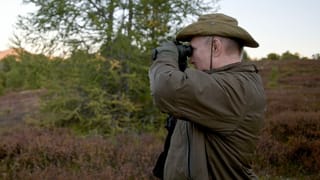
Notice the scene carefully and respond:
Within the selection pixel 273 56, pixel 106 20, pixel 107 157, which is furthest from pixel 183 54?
pixel 273 56

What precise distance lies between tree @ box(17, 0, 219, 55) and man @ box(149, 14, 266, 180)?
30.6ft

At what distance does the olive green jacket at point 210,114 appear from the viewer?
67.9 inches

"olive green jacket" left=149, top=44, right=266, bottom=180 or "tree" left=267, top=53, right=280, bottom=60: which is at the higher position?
"tree" left=267, top=53, right=280, bottom=60

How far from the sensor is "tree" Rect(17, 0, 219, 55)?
1127cm

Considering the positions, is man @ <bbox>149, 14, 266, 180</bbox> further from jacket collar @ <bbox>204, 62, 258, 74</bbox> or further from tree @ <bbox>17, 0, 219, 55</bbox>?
tree @ <bbox>17, 0, 219, 55</bbox>

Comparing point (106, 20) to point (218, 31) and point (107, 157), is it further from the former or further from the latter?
point (218, 31)

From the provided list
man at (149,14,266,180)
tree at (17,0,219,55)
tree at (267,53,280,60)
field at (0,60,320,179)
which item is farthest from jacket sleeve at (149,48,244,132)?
tree at (267,53,280,60)

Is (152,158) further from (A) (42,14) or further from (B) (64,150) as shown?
(A) (42,14)

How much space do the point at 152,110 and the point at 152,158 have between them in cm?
634

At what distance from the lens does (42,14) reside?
1159 cm

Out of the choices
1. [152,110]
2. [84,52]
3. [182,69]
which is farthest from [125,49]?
[182,69]

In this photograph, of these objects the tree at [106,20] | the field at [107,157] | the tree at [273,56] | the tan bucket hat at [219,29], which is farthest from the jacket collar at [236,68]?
the tree at [273,56]

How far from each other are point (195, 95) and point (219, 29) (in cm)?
35

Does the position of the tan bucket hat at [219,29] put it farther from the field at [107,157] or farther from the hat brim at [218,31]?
the field at [107,157]
